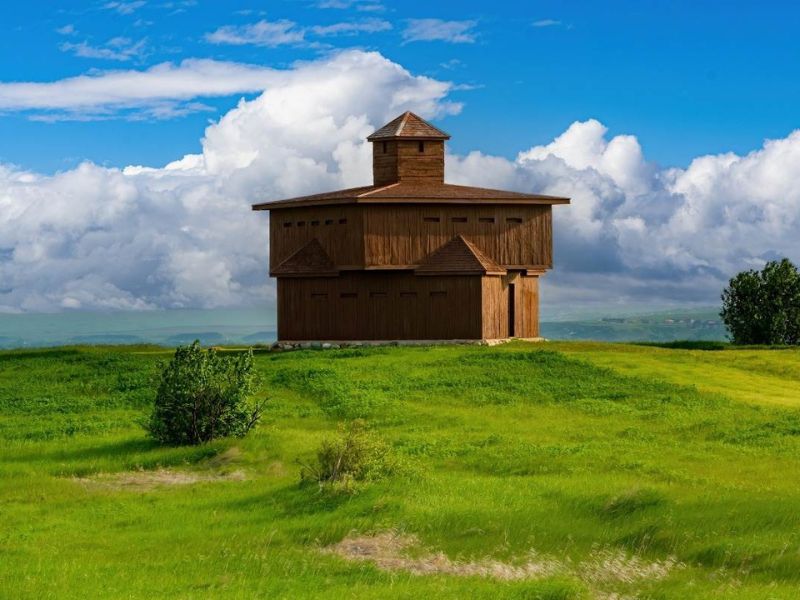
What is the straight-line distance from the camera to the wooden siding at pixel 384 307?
54.9 m

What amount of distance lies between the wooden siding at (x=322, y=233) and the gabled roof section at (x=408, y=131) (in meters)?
6.82

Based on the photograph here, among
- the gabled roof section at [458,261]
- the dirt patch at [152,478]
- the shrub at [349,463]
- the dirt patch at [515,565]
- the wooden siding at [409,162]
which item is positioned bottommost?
the dirt patch at [515,565]

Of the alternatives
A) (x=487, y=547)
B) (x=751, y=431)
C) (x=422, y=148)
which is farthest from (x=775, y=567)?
(x=422, y=148)

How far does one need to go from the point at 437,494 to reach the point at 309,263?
121ft

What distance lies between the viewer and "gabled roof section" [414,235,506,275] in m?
54.7

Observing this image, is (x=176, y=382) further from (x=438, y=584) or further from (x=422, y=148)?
(x=422, y=148)

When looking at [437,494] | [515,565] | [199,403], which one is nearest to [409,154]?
[199,403]

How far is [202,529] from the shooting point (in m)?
20.2

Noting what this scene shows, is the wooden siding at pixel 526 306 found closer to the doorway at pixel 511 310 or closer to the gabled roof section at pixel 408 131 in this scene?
the doorway at pixel 511 310

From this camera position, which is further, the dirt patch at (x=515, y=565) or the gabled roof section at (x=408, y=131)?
the gabled roof section at (x=408, y=131)

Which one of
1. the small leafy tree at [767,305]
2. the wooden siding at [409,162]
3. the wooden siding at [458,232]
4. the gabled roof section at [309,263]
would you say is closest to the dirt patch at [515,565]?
the wooden siding at [458,232]

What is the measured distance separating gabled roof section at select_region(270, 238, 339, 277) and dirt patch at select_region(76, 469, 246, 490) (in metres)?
29.7

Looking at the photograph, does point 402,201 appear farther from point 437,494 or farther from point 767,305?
point 437,494

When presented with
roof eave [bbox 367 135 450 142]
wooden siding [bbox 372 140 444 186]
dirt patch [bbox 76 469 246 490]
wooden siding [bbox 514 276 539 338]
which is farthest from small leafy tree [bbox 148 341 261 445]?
roof eave [bbox 367 135 450 142]
